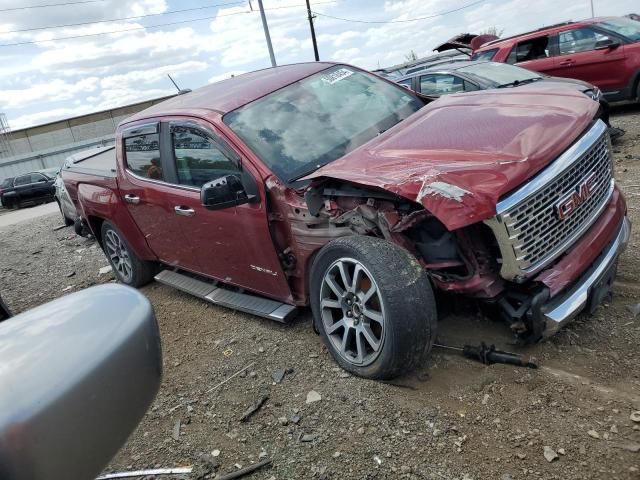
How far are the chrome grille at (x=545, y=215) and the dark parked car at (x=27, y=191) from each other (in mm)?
22300

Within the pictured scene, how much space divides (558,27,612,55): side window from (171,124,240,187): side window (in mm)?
8444

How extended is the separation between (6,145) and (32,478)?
42321 millimetres

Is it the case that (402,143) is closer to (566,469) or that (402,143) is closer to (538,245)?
(538,245)

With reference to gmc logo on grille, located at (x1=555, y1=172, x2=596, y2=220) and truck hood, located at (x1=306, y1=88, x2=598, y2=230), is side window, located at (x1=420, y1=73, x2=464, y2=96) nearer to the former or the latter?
truck hood, located at (x1=306, y1=88, x2=598, y2=230)

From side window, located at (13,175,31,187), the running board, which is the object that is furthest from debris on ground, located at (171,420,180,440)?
side window, located at (13,175,31,187)

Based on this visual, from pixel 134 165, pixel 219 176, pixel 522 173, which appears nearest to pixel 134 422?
pixel 522 173

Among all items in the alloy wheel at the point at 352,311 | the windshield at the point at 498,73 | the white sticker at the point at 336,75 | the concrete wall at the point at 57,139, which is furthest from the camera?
the concrete wall at the point at 57,139

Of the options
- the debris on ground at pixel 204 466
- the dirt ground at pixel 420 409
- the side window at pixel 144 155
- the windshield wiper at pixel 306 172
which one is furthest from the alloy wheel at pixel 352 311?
the side window at pixel 144 155

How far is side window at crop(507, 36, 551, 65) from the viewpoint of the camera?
34.7ft

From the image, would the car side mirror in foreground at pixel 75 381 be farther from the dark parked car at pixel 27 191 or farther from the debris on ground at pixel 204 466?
the dark parked car at pixel 27 191

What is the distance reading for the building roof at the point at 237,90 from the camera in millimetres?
4105

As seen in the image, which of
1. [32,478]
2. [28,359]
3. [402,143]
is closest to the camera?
[32,478]

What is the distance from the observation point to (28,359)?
3.93 feet

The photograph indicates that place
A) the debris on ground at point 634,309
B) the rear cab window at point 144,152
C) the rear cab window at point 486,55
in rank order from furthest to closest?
the rear cab window at point 486,55 → the rear cab window at point 144,152 → the debris on ground at point 634,309
